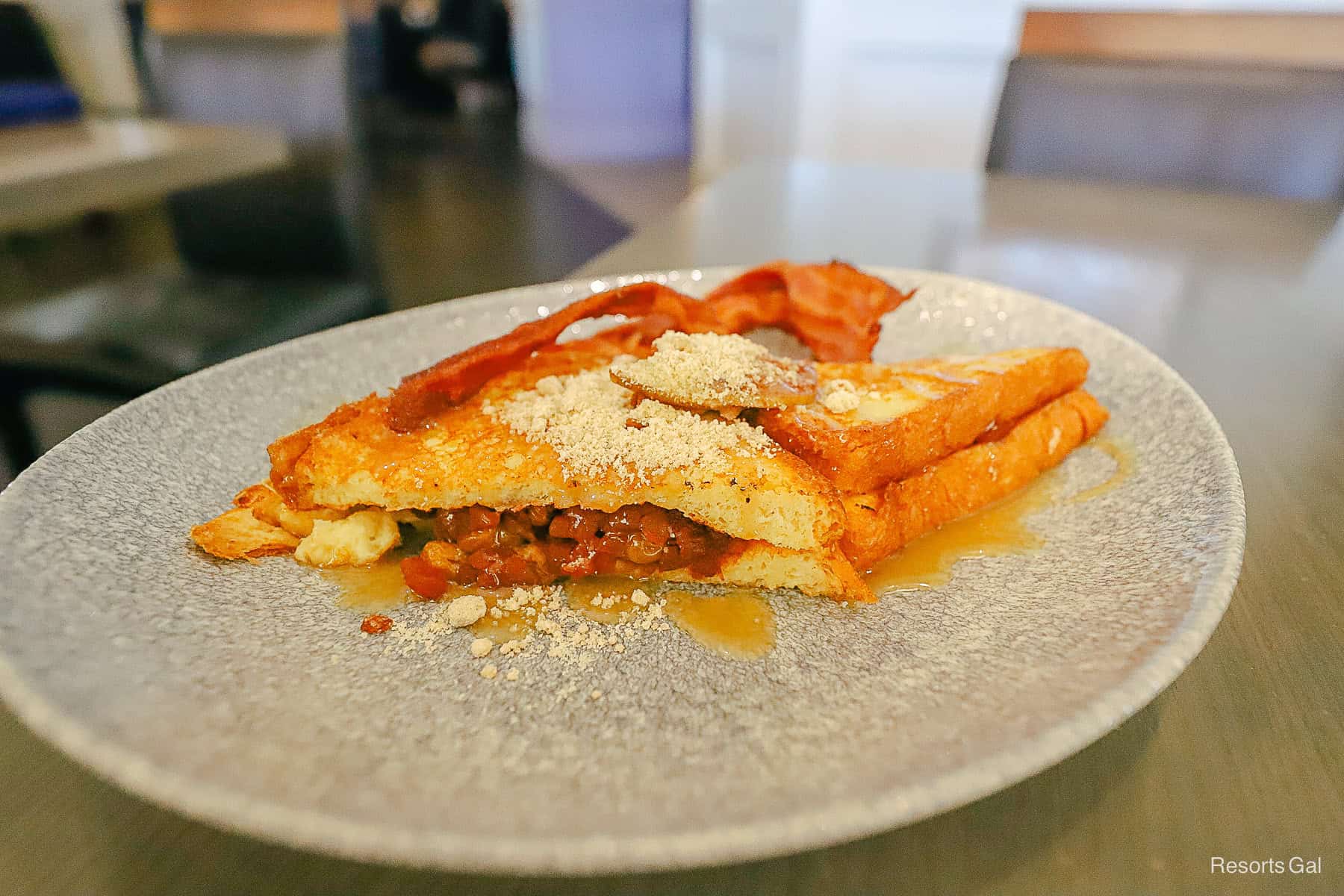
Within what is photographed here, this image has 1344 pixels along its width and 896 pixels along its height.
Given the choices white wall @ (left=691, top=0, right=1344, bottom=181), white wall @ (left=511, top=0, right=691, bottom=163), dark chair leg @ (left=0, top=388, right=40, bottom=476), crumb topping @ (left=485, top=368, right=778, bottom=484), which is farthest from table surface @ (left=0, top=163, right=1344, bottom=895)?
white wall @ (left=511, top=0, right=691, bottom=163)

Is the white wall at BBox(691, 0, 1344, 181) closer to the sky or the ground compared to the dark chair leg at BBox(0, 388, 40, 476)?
closer to the sky

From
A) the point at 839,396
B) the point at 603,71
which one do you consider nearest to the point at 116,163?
the point at 839,396

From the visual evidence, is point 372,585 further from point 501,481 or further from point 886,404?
point 886,404

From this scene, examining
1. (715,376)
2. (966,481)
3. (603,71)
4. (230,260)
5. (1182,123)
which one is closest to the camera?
(715,376)

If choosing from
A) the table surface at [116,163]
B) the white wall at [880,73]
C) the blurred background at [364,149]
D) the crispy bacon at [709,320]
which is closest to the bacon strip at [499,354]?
the crispy bacon at [709,320]

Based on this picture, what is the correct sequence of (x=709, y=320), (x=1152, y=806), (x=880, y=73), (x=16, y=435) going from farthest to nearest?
(x=880, y=73)
(x=16, y=435)
(x=709, y=320)
(x=1152, y=806)

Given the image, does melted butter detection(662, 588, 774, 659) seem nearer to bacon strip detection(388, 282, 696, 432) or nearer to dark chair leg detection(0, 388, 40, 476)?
bacon strip detection(388, 282, 696, 432)

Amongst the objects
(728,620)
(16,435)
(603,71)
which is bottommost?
(16,435)
